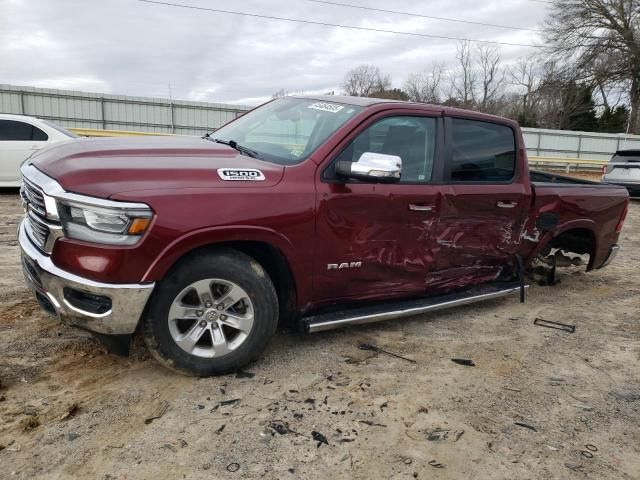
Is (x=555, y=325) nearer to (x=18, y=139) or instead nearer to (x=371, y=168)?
(x=371, y=168)

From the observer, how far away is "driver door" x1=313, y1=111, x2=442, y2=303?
11.4ft

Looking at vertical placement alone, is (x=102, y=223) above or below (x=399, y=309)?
above

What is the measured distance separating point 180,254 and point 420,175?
1956 millimetres

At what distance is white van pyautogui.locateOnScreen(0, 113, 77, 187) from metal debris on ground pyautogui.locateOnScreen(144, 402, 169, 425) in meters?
8.14

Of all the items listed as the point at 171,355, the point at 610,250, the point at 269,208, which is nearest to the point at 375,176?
the point at 269,208

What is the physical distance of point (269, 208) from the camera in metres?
3.19

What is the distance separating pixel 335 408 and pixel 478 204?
7.17 ft

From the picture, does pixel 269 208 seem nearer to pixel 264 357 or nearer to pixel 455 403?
pixel 264 357

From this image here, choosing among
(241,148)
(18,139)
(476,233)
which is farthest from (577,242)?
(18,139)

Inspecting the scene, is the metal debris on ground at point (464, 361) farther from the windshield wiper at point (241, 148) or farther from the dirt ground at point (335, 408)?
the windshield wiper at point (241, 148)

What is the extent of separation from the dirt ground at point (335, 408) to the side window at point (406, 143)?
52.0 inches

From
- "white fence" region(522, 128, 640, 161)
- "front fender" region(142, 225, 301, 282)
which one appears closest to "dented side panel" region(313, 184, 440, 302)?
"front fender" region(142, 225, 301, 282)

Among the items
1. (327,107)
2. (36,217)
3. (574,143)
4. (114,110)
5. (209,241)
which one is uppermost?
(114,110)

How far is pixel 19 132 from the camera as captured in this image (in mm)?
9797
